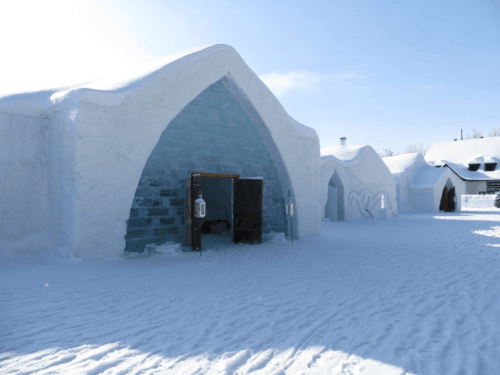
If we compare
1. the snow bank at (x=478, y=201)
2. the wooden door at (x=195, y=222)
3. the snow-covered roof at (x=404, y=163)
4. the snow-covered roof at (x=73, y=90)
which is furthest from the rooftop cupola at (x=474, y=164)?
the wooden door at (x=195, y=222)

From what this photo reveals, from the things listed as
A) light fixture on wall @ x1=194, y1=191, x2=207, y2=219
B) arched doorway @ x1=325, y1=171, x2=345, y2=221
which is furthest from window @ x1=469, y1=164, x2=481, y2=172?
light fixture on wall @ x1=194, y1=191, x2=207, y2=219

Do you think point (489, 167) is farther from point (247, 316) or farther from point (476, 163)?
point (247, 316)

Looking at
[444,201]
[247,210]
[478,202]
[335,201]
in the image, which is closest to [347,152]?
[335,201]

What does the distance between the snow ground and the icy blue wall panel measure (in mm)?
890

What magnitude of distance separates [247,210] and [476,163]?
35152mm

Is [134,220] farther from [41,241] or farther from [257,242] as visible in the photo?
[257,242]

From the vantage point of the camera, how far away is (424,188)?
25484 mm

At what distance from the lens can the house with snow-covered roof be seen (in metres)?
35.3

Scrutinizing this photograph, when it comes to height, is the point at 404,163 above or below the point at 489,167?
below

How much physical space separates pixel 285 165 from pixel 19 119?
6204mm

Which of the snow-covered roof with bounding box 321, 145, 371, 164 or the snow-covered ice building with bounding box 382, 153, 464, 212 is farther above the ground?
the snow-covered roof with bounding box 321, 145, 371, 164

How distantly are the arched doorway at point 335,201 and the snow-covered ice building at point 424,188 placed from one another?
353 inches

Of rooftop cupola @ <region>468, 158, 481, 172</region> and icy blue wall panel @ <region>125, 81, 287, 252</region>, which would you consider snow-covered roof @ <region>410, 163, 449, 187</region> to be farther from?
icy blue wall panel @ <region>125, 81, 287, 252</region>

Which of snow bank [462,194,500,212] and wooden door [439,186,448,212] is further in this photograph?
snow bank [462,194,500,212]
